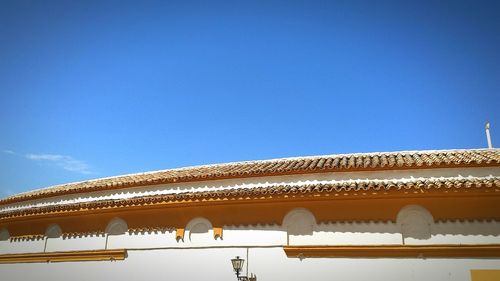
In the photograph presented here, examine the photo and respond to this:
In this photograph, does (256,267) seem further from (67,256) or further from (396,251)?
(67,256)

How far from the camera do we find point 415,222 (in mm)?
8219

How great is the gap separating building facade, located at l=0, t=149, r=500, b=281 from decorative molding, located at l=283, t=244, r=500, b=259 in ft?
0.06

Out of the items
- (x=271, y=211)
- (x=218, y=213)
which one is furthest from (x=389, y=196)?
(x=218, y=213)

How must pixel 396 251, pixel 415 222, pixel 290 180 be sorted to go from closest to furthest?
pixel 396 251 < pixel 415 222 < pixel 290 180

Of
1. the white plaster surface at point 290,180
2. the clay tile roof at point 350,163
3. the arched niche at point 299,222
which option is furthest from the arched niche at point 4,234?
the arched niche at point 299,222

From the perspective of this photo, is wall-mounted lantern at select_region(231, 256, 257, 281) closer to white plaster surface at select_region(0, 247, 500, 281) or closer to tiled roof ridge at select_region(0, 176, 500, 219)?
white plaster surface at select_region(0, 247, 500, 281)

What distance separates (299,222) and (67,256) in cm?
625

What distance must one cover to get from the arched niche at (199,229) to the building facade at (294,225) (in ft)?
0.08

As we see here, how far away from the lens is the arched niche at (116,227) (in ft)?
34.6

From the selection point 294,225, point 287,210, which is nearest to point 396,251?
point 294,225

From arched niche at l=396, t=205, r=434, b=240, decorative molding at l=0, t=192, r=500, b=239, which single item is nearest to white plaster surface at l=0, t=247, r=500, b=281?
arched niche at l=396, t=205, r=434, b=240

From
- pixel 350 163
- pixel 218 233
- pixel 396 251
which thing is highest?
pixel 350 163

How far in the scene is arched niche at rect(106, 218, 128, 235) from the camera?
34.6 feet

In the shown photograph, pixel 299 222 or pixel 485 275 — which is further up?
pixel 299 222
